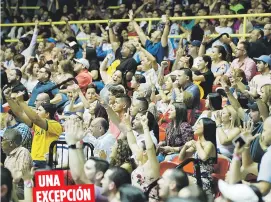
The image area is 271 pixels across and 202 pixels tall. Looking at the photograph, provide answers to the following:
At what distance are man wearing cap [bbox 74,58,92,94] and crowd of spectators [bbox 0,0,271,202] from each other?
16 millimetres

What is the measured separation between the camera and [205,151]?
979 cm

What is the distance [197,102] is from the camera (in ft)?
41.5

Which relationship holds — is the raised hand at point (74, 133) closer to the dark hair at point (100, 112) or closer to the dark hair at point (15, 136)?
the dark hair at point (15, 136)

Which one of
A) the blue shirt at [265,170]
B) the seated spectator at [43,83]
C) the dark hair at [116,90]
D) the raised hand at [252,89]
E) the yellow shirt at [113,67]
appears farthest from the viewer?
the yellow shirt at [113,67]

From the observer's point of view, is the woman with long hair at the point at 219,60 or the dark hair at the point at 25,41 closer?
the woman with long hair at the point at 219,60

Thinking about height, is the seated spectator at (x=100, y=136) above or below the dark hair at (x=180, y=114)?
below

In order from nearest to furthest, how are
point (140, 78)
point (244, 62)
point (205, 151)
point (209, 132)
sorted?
point (205, 151) < point (209, 132) < point (140, 78) < point (244, 62)

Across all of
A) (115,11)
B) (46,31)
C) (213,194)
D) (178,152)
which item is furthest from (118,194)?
(115,11)

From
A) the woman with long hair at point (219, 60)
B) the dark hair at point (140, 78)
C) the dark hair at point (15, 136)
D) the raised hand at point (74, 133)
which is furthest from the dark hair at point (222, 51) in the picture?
the raised hand at point (74, 133)

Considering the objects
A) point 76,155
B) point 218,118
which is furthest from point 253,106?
point 76,155

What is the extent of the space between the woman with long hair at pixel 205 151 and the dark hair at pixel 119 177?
1.34 m

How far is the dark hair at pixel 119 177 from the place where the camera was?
27.2 ft

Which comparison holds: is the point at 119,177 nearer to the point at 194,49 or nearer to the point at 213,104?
the point at 213,104

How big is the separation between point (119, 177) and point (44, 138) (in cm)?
345
